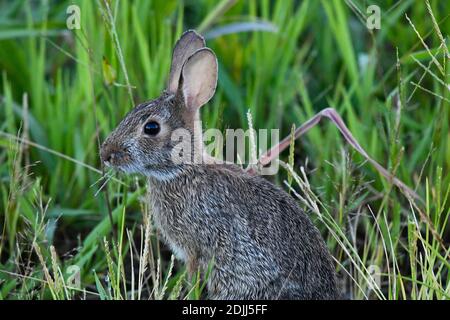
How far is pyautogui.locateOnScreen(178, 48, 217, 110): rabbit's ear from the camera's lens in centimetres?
411

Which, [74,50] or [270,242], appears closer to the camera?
[270,242]

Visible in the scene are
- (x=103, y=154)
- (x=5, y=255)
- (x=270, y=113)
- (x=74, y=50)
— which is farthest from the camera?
(x=74, y=50)

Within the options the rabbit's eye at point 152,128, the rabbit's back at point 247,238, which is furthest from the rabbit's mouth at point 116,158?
the rabbit's back at point 247,238

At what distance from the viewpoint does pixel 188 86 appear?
4207 mm

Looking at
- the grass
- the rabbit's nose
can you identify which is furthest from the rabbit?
the grass

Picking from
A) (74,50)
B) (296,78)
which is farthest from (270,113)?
(74,50)

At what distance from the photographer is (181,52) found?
14.2 feet

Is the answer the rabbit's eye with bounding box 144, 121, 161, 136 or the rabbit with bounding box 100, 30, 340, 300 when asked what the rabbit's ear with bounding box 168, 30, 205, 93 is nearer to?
the rabbit with bounding box 100, 30, 340, 300

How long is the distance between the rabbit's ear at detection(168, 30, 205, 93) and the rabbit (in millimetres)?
83

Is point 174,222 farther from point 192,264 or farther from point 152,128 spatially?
point 152,128

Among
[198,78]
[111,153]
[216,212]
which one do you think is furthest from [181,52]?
[216,212]

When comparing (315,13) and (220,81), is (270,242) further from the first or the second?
(315,13)

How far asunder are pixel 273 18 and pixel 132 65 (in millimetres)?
853

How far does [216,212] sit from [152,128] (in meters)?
0.42
